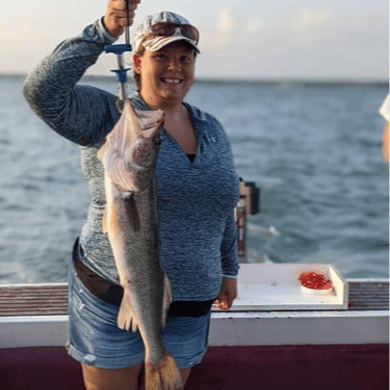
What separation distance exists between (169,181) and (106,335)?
679 millimetres

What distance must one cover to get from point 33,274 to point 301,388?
21.7ft

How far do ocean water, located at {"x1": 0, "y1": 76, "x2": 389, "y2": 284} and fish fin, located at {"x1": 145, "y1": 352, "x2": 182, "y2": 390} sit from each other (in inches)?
44.9

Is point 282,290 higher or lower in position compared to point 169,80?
lower

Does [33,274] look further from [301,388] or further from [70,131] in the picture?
[70,131]

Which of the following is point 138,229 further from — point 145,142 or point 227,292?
point 227,292

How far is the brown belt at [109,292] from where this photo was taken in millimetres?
2316

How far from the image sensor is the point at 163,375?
2.39 meters

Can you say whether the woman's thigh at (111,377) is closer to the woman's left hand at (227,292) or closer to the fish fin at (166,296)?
the fish fin at (166,296)

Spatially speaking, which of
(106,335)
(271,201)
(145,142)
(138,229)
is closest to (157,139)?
(145,142)

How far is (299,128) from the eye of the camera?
136 feet

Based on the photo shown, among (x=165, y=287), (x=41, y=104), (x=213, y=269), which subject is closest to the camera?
(x=41, y=104)

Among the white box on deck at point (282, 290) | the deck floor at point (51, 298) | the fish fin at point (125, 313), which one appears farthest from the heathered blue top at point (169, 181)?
the deck floor at point (51, 298)

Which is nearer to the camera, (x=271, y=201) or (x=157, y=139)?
(x=157, y=139)

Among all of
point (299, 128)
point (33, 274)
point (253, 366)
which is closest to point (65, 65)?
point (253, 366)
